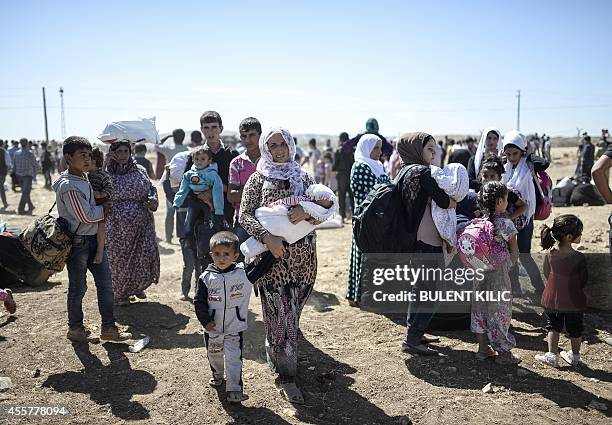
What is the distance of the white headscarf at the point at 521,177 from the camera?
518cm

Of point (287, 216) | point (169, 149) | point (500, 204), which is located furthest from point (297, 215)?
point (169, 149)

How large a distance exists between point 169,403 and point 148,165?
6.50 meters

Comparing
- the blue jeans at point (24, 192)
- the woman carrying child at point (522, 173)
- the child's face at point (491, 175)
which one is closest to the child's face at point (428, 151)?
the child's face at point (491, 175)

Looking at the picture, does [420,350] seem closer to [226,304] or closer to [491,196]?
[491,196]

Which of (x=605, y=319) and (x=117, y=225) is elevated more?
(x=117, y=225)

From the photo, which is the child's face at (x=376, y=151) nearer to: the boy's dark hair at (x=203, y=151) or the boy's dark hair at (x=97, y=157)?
the boy's dark hair at (x=203, y=151)

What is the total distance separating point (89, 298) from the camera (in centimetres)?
593

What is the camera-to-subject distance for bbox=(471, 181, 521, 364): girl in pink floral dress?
13.4ft

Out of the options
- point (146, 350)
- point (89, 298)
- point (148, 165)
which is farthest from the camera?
point (148, 165)

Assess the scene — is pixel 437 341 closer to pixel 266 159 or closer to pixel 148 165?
pixel 266 159

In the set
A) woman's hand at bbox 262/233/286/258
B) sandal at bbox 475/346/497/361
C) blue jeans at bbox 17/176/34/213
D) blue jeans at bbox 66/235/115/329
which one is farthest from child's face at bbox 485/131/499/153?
blue jeans at bbox 17/176/34/213

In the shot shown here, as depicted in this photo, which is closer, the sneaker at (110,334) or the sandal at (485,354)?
the sandal at (485,354)

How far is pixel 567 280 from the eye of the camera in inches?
165

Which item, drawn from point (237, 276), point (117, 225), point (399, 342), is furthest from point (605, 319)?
point (117, 225)
